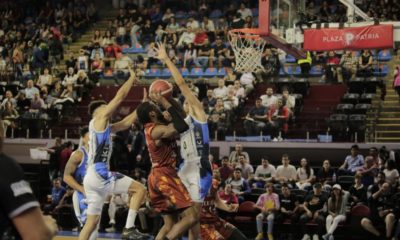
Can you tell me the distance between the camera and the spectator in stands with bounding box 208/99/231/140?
63.1ft

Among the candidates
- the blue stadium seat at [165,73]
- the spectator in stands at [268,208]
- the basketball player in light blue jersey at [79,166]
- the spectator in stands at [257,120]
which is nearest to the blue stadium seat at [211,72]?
the blue stadium seat at [165,73]

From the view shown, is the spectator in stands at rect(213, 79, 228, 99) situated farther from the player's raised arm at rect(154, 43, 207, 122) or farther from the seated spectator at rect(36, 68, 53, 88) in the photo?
the player's raised arm at rect(154, 43, 207, 122)

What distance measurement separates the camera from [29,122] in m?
22.0

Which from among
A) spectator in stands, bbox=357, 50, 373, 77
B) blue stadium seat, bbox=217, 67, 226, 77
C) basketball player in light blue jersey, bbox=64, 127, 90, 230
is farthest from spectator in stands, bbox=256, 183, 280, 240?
blue stadium seat, bbox=217, 67, 226, 77

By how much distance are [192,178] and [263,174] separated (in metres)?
7.99

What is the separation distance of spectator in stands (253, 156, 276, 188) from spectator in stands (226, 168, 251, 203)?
0.89ft

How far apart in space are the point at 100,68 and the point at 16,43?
5.00 m

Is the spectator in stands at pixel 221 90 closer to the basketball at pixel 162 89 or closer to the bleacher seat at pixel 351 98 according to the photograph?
the bleacher seat at pixel 351 98

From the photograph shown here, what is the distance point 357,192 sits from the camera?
15695mm

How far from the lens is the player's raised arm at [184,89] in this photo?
9.10 m

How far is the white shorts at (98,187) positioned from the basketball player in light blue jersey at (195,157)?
2.64 ft

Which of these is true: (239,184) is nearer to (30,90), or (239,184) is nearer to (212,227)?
(212,227)

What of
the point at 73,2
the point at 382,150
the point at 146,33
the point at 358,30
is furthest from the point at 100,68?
the point at 358,30

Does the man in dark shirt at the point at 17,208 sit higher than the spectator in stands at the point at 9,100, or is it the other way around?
the man in dark shirt at the point at 17,208
